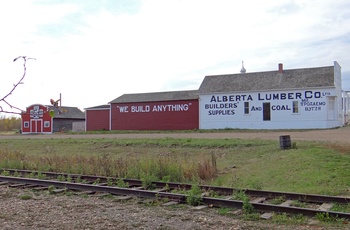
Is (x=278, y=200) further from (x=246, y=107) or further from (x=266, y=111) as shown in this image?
(x=246, y=107)

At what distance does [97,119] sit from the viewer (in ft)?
161

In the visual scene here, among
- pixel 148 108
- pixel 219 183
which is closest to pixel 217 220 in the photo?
pixel 219 183

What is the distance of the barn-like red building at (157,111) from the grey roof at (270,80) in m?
2.48

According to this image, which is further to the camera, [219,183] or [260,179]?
[260,179]

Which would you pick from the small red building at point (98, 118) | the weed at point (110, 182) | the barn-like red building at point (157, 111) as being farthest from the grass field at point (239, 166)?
the small red building at point (98, 118)

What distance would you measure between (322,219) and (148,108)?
3830 centimetres

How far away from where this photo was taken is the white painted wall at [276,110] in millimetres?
35406

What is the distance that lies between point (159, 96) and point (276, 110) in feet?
46.4

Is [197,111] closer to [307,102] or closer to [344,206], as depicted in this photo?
[307,102]

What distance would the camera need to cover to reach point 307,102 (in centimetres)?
A: 3600

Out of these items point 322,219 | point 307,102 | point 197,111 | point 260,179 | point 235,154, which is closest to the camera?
point 322,219

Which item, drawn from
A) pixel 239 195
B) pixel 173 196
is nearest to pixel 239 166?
pixel 239 195

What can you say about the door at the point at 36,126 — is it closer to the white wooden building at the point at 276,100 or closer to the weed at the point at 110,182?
the white wooden building at the point at 276,100

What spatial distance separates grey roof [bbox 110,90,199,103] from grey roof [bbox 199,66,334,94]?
2208mm
